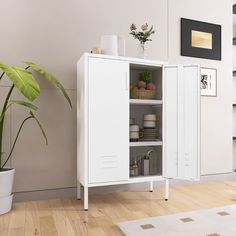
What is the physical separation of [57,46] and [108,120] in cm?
101

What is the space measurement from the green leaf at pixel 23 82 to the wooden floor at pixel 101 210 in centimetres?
98

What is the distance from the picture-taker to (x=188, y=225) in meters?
1.86

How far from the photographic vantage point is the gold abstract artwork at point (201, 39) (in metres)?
3.23

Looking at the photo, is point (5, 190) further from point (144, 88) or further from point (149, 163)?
point (144, 88)

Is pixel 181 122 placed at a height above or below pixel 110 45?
below

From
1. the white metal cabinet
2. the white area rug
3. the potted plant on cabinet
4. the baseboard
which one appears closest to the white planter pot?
the potted plant on cabinet

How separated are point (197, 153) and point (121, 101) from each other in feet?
3.01

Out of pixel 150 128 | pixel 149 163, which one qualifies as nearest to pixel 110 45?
pixel 150 128

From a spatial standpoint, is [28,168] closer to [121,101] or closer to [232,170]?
[121,101]

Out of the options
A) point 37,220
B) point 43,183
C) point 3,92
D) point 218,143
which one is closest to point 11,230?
point 37,220

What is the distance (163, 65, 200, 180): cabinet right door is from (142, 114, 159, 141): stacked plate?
0.49ft

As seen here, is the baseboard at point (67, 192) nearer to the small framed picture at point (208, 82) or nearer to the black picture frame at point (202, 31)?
the small framed picture at point (208, 82)

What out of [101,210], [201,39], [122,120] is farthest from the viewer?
[201,39]

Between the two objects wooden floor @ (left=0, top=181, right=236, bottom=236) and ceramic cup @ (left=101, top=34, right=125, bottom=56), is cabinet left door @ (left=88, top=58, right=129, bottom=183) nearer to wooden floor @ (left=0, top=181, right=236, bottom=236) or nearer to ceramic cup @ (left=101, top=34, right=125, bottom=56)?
ceramic cup @ (left=101, top=34, right=125, bottom=56)
